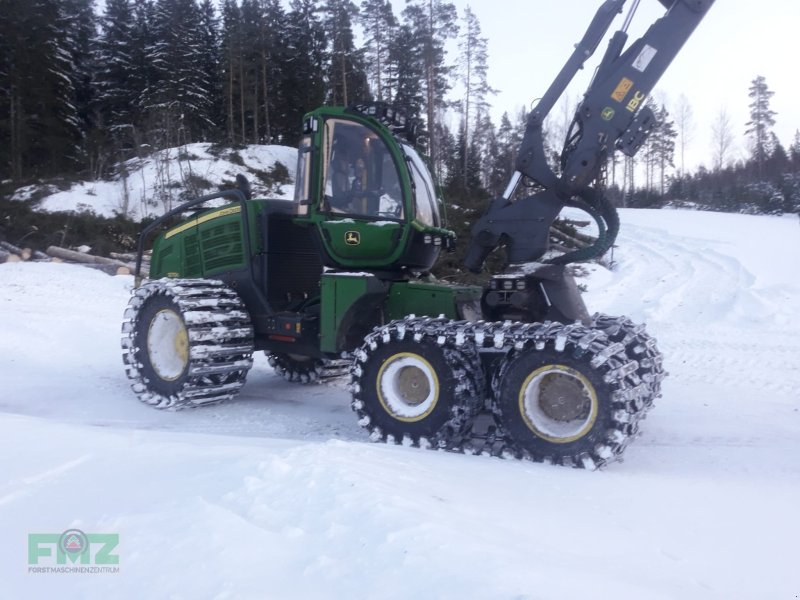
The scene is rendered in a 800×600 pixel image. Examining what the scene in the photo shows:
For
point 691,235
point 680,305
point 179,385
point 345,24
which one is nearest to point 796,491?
point 179,385

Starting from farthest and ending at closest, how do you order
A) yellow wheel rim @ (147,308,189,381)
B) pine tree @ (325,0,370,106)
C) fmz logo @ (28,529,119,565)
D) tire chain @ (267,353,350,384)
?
pine tree @ (325,0,370,106) → tire chain @ (267,353,350,384) → yellow wheel rim @ (147,308,189,381) → fmz logo @ (28,529,119,565)

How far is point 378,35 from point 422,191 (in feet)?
110

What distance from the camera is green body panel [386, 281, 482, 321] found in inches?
229

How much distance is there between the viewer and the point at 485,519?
10.7ft

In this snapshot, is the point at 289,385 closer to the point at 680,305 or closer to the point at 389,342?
the point at 389,342

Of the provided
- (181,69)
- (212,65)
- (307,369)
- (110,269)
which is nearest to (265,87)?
(181,69)

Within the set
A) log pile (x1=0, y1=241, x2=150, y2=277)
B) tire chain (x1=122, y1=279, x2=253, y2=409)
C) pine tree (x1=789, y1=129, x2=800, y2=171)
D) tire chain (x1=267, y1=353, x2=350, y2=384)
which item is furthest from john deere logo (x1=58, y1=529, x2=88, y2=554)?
pine tree (x1=789, y1=129, x2=800, y2=171)

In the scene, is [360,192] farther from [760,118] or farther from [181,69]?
[760,118]

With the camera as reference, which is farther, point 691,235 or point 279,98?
point 279,98

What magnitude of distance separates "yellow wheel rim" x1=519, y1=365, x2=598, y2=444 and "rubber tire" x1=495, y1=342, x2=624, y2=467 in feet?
0.11

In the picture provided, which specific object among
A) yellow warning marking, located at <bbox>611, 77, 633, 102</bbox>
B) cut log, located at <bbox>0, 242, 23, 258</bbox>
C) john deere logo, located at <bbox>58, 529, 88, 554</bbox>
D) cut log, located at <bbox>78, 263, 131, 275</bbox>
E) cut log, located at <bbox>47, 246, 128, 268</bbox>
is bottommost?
john deere logo, located at <bbox>58, 529, 88, 554</bbox>

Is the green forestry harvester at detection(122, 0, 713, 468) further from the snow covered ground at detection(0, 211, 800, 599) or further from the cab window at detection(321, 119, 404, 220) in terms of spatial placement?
the snow covered ground at detection(0, 211, 800, 599)

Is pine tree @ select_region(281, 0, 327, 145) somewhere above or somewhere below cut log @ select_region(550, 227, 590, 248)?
above

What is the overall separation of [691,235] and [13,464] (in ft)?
97.4
